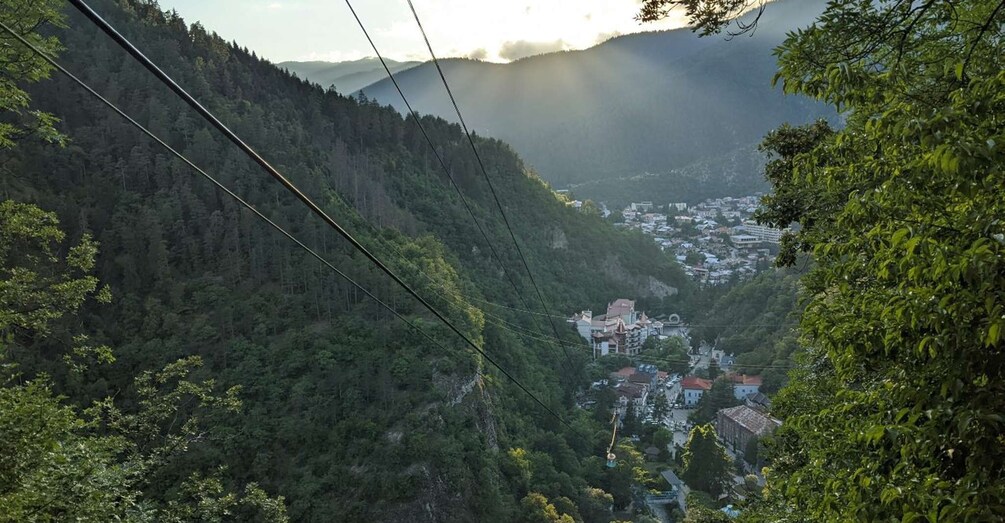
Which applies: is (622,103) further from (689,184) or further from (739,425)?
(739,425)

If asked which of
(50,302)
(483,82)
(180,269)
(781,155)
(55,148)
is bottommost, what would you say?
(180,269)

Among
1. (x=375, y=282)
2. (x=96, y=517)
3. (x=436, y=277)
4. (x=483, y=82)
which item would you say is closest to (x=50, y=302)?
(x=96, y=517)

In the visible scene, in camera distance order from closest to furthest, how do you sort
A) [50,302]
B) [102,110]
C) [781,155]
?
[50,302] < [781,155] < [102,110]

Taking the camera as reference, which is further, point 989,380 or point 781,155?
point 781,155

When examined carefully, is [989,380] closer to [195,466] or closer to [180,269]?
[195,466]

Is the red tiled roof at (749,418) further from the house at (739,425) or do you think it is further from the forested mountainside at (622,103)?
the forested mountainside at (622,103)

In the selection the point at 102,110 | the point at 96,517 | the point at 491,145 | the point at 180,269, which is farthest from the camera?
the point at 491,145
